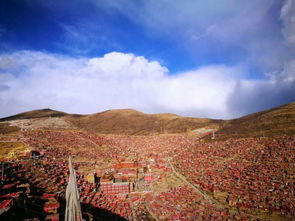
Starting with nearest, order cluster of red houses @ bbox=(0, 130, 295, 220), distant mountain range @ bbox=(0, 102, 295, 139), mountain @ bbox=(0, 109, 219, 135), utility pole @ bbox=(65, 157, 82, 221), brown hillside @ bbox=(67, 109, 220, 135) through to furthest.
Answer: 1. utility pole @ bbox=(65, 157, 82, 221)
2. cluster of red houses @ bbox=(0, 130, 295, 220)
3. distant mountain range @ bbox=(0, 102, 295, 139)
4. mountain @ bbox=(0, 109, 219, 135)
5. brown hillside @ bbox=(67, 109, 220, 135)

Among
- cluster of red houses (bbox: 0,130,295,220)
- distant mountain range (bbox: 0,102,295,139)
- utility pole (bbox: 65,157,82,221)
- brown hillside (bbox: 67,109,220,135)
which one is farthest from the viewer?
brown hillside (bbox: 67,109,220,135)

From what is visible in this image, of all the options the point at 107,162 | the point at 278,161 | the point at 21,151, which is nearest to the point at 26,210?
the point at 21,151

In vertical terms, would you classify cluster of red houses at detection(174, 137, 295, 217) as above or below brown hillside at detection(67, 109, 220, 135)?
below

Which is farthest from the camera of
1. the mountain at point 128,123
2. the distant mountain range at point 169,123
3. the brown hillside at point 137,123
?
the brown hillside at point 137,123

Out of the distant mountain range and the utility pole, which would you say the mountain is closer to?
the distant mountain range

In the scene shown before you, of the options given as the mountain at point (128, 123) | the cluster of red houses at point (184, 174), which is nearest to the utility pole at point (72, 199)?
the cluster of red houses at point (184, 174)

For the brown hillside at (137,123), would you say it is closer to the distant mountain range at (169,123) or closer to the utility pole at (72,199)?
the distant mountain range at (169,123)

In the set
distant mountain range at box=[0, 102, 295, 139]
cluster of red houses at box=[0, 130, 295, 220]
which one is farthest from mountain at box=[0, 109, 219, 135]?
cluster of red houses at box=[0, 130, 295, 220]

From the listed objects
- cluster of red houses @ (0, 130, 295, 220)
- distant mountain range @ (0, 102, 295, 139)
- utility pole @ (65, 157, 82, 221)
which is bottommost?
cluster of red houses @ (0, 130, 295, 220)

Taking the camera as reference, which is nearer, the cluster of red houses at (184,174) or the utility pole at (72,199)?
the utility pole at (72,199)
